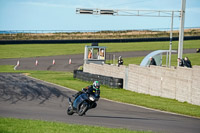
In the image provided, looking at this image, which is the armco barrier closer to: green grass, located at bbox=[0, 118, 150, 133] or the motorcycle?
the motorcycle

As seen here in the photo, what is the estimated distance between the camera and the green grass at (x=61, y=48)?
60750mm

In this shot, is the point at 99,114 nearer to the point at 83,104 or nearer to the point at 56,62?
the point at 83,104

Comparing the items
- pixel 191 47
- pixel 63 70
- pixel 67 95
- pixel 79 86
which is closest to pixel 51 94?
pixel 67 95

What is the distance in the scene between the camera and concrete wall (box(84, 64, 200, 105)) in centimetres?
2019

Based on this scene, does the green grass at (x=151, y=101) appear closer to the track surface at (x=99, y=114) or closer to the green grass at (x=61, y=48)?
the track surface at (x=99, y=114)

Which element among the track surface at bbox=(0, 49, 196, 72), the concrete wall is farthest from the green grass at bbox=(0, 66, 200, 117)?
the track surface at bbox=(0, 49, 196, 72)

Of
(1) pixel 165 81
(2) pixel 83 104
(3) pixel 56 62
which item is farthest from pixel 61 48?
(2) pixel 83 104

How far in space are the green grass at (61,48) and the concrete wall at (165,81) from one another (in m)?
33.4

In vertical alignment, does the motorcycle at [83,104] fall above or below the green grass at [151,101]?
above

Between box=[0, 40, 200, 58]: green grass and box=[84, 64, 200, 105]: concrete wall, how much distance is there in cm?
3338

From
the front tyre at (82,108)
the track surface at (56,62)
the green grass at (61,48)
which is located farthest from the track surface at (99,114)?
the green grass at (61,48)

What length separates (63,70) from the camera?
4362cm

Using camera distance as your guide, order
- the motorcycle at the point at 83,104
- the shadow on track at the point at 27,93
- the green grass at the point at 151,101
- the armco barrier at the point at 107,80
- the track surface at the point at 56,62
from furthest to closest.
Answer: the track surface at the point at 56,62 < the armco barrier at the point at 107,80 < the shadow on track at the point at 27,93 < the green grass at the point at 151,101 < the motorcycle at the point at 83,104

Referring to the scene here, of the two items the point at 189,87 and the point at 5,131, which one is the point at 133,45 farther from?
the point at 5,131
